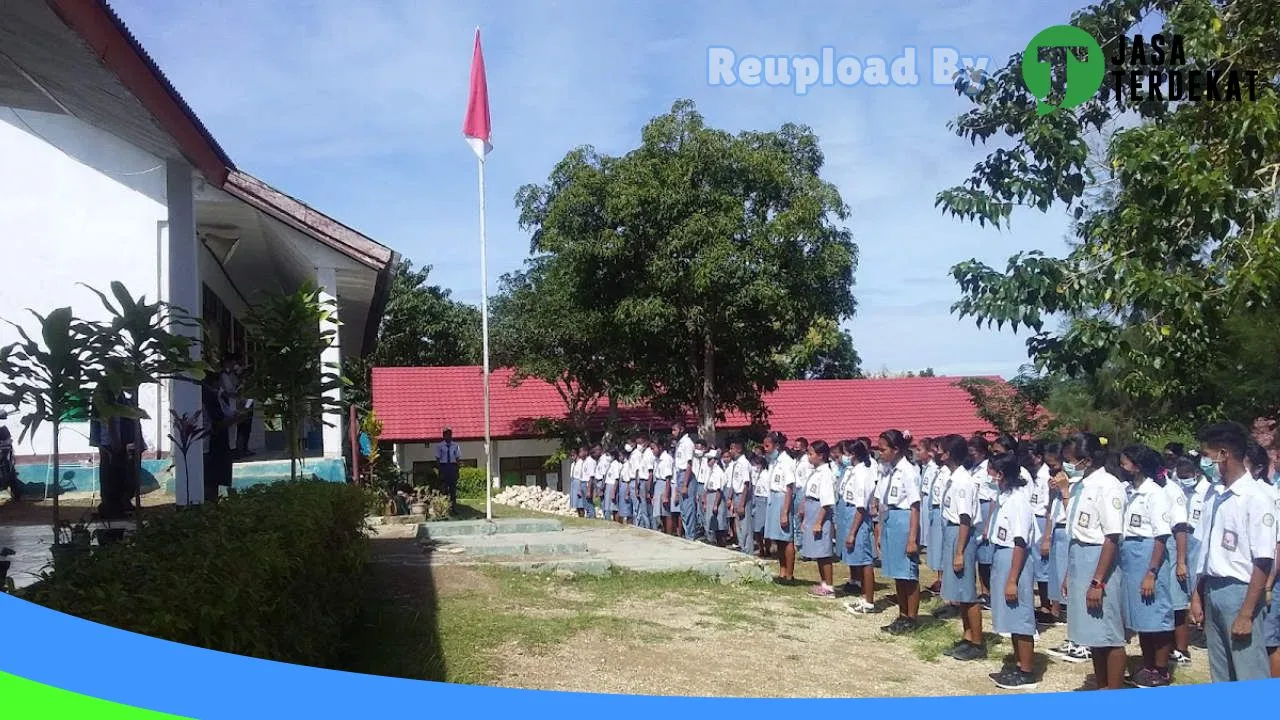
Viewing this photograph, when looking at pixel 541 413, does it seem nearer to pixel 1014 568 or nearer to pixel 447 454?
pixel 447 454

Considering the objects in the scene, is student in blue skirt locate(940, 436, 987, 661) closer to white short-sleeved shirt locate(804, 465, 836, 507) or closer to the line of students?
the line of students

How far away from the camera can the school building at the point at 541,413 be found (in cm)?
2262

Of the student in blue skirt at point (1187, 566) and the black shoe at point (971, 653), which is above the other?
the student in blue skirt at point (1187, 566)

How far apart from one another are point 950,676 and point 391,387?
19.1 metres

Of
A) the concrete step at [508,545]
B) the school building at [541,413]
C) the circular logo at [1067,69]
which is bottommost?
the concrete step at [508,545]

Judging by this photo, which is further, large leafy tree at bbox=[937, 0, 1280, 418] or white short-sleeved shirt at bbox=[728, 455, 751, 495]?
white short-sleeved shirt at bbox=[728, 455, 751, 495]

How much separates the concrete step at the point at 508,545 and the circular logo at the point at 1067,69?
5.69m

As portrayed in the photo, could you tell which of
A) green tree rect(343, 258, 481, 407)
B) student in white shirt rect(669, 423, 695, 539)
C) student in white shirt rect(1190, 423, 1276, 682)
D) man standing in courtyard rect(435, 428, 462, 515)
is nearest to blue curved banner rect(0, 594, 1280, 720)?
student in white shirt rect(1190, 423, 1276, 682)

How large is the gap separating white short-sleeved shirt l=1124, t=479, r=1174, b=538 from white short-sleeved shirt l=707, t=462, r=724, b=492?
22.0ft

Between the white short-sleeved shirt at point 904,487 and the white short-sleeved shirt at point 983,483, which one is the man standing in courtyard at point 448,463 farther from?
the white short-sleeved shirt at point 983,483

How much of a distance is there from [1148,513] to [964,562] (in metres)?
1.23

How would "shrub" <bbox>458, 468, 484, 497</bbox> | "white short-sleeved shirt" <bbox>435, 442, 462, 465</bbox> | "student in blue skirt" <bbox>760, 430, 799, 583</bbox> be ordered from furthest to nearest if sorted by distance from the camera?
"shrub" <bbox>458, 468, 484, 497</bbox> < "white short-sleeved shirt" <bbox>435, 442, 462, 465</bbox> < "student in blue skirt" <bbox>760, 430, 799, 583</bbox>

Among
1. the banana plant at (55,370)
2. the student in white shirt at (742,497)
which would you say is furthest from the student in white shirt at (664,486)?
the banana plant at (55,370)

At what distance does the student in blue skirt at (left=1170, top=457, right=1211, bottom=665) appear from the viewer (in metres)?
6.25
